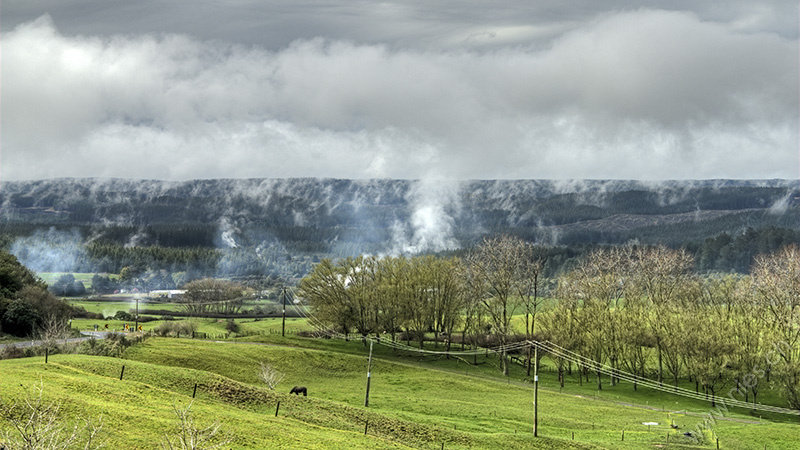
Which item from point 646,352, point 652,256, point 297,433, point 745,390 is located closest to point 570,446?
point 297,433

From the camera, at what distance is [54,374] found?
53.8 meters

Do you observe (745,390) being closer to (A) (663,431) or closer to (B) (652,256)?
(A) (663,431)

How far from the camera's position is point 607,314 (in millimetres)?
109562

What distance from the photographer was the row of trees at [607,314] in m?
95.9

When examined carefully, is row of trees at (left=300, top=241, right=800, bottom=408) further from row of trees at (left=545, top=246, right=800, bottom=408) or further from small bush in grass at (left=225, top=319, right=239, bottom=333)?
small bush in grass at (left=225, top=319, right=239, bottom=333)

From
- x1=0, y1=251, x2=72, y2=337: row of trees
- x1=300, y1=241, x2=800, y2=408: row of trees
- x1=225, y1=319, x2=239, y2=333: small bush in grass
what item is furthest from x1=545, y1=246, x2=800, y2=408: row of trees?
x1=0, y1=251, x2=72, y2=337: row of trees

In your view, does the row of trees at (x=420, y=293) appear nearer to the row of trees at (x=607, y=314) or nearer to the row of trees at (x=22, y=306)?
the row of trees at (x=607, y=314)

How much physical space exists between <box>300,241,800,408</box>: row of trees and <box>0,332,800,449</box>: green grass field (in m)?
6.37

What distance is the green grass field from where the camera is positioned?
157ft

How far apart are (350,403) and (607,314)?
54651 mm

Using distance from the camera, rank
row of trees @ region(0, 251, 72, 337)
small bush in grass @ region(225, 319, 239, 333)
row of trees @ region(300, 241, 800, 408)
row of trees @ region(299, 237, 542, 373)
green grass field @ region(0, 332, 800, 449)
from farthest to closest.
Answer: small bush in grass @ region(225, 319, 239, 333)
row of trees @ region(299, 237, 542, 373)
row of trees @ region(0, 251, 72, 337)
row of trees @ region(300, 241, 800, 408)
green grass field @ region(0, 332, 800, 449)

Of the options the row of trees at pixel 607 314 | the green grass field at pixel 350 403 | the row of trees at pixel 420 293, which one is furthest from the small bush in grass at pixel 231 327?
the green grass field at pixel 350 403

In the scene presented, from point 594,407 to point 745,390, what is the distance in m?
27.2

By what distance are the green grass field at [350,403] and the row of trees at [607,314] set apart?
6.37 m
